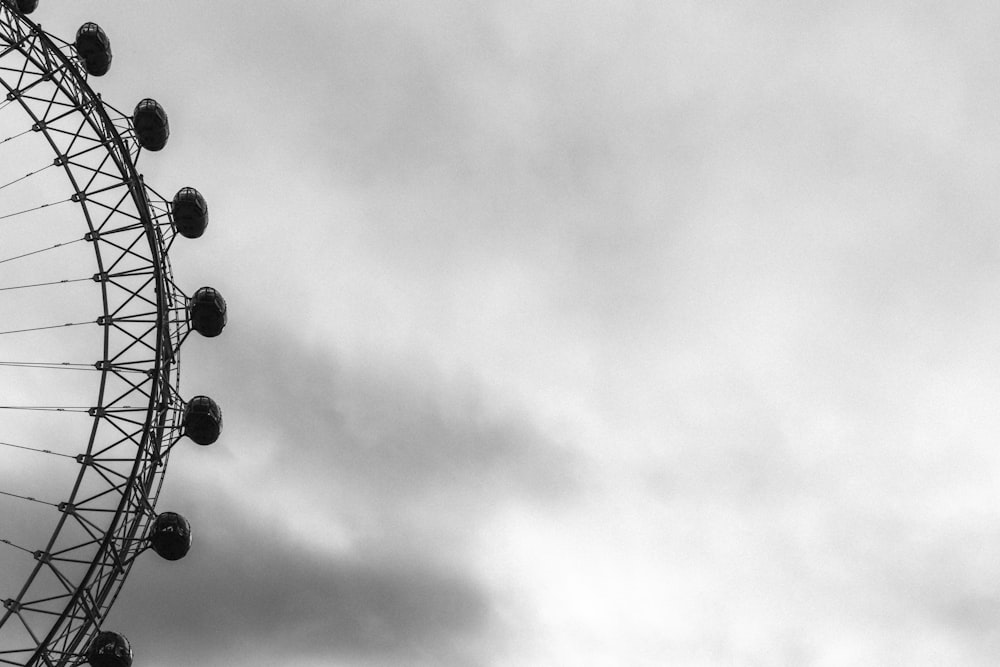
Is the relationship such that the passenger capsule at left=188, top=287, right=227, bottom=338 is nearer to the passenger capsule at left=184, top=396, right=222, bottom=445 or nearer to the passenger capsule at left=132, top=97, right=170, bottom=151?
the passenger capsule at left=184, top=396, right=222, bottom=445

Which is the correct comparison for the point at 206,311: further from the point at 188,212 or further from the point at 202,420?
the point at 202,420

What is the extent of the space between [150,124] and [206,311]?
4811mm

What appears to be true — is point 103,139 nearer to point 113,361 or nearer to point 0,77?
point 0,77

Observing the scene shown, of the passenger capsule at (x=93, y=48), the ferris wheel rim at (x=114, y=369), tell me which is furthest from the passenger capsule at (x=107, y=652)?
the passenger capsule at (x=93, y=48)

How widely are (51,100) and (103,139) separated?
4.64 feet

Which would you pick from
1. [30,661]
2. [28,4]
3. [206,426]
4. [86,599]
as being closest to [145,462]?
[206,426]

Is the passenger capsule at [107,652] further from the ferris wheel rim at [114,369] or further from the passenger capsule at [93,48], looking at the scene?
the passenger capsule at [93,48]

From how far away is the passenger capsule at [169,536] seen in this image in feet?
79.5

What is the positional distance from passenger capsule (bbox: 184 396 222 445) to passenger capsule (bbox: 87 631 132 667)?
5.04 meters

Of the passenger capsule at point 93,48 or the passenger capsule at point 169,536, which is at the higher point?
the passenger capsule at point 93,48

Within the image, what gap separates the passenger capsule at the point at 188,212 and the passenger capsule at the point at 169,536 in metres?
7.08

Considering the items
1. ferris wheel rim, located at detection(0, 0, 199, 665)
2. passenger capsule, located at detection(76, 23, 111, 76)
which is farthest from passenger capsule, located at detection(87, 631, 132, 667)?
passenger capsule, located at detection(76, 23, 111, 76)

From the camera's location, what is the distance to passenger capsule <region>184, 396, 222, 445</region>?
25172mm

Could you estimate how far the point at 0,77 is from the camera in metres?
23.3
